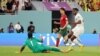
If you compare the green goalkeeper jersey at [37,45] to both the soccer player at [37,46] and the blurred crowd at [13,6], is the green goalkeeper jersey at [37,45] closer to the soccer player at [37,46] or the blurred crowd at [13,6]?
the soccer player at [37,46]

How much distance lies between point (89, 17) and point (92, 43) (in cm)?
818

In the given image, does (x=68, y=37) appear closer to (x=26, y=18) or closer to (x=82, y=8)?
(x=26, y=18)

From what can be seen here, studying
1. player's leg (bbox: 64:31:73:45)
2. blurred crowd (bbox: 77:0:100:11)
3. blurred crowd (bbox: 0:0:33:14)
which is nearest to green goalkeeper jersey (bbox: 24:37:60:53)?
player's leg (bbox: 64:31:73:45)

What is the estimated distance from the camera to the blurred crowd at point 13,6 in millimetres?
35312

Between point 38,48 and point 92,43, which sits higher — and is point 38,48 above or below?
above

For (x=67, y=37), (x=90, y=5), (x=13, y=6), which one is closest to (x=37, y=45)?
(x=67, y=37)

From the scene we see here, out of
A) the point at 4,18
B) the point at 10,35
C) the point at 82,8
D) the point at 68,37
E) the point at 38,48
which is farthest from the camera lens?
the point at 82,8

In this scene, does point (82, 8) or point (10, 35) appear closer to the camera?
point (10, 35)

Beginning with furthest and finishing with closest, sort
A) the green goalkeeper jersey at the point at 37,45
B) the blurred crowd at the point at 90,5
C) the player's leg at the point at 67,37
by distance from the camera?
the blurred crowd at the point at 90,5 < the player's leg at the point at 67,37 < the green goalkeeper jersey at the point at 37,45

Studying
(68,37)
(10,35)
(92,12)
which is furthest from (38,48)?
(92,12)

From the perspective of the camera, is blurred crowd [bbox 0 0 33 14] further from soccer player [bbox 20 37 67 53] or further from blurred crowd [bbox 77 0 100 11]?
soccer player [bbox 20 37 67 53]

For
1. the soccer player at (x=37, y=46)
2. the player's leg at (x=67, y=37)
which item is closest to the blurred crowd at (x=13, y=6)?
the player's leg at (x=67, y=37)

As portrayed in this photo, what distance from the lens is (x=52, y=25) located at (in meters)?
36.2

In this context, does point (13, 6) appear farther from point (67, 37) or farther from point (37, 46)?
point (37, 46)
